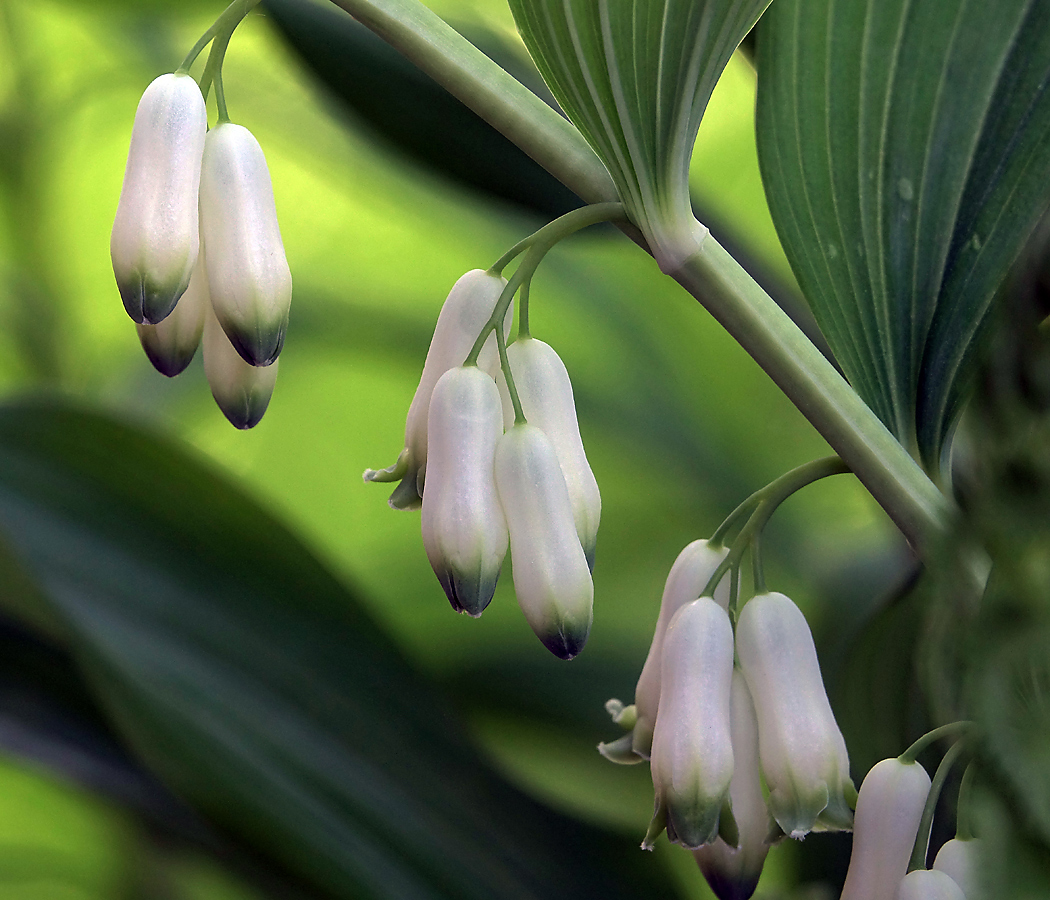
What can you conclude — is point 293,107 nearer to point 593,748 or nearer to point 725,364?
point 725,364

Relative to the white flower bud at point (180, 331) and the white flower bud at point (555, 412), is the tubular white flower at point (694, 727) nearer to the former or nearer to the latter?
the white flower bud at point (555, 412)

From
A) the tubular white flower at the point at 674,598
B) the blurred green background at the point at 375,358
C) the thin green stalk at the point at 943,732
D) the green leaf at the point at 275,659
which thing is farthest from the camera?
the blurred green background at the point at 375,358

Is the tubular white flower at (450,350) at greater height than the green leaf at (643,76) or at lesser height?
lesser

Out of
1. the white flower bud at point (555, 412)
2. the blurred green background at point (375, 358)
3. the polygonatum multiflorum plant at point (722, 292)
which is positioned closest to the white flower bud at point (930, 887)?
the polygonatum multiflorum plant at point (722, 292)

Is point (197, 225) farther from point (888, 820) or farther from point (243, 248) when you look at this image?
point (888, 820)

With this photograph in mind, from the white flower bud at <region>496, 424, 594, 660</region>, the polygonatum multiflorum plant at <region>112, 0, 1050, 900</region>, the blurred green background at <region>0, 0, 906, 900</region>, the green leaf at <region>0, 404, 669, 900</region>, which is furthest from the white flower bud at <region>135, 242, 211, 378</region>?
the blurred green background at <region>0, 0, 906, 900</region>

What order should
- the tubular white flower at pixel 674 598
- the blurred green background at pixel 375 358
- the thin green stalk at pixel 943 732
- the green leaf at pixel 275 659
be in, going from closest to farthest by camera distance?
the thin green stalk at pixel 943 732 < the tubular white flower at pixel 674 598 < the green leaf at pixel 275 659 < the blurred green background at pixel 375 358

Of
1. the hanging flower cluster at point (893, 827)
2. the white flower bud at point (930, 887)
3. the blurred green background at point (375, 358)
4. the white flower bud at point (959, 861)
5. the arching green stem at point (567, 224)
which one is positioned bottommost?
the white flower bud at point (930, 887)

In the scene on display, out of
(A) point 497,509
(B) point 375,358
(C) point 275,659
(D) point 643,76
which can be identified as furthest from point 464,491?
(B) point 375,358
